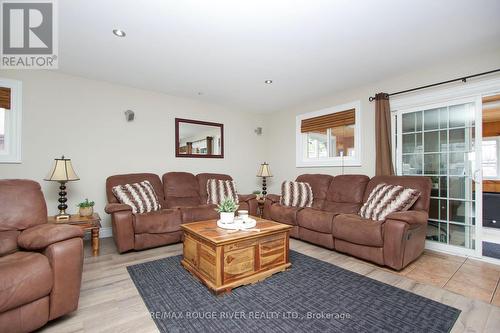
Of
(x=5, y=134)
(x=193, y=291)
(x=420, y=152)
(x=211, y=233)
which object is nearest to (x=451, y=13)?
(x=420, y=152)

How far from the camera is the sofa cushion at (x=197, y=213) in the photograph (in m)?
3.32

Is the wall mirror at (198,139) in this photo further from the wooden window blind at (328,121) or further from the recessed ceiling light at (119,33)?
the recessed ceiling light at (119,33)

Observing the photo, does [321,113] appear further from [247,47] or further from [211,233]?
[211,233]

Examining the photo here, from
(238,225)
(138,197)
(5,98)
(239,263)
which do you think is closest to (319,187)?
(238,225)

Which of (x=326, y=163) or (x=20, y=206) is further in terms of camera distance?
(x=326, y=163)

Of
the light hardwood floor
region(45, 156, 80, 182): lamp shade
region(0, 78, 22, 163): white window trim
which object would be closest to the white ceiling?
region(0, 78, 22, 163): white window trim

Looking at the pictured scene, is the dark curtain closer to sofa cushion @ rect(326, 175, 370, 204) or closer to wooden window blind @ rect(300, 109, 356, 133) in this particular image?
sofa cushion @ rect(326, 175, 370, 204)

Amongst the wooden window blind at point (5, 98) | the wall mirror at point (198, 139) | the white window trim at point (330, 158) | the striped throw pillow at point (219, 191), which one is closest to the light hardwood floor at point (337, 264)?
the striped throw pillow at point (219, 191)

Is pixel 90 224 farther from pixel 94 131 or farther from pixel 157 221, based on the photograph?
pixel 94 131

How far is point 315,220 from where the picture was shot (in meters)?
3.16

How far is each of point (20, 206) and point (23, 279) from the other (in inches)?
33.0

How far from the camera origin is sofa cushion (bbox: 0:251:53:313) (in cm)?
133

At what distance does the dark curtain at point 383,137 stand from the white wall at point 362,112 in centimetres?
20

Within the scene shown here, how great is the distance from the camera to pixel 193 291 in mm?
2035
